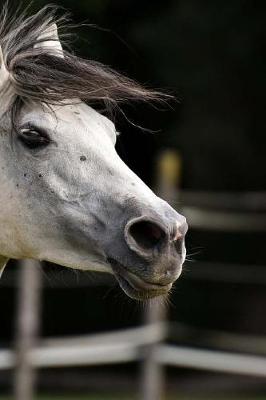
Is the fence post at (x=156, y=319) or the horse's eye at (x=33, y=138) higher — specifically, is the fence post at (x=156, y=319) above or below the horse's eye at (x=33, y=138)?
above

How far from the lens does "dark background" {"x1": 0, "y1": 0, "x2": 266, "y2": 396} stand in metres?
9.55

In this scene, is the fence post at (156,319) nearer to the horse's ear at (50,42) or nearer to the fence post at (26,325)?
the fence post at (26,325)

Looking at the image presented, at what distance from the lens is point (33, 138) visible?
107 inches

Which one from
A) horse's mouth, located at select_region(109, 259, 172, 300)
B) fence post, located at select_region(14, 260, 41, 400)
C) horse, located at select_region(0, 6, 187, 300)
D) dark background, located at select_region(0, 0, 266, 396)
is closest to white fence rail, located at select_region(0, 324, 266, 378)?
fence post, located at select_region(14, 260, 41, 400)

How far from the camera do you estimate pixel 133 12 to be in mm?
10680

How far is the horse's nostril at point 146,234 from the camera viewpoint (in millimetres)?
2486

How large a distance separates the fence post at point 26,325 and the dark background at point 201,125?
4.05 m

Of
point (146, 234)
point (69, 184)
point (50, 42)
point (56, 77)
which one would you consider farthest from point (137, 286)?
point (50, 42)

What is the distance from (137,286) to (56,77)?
2.06 ft

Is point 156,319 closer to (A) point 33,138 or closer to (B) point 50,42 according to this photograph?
(B) point 50,42

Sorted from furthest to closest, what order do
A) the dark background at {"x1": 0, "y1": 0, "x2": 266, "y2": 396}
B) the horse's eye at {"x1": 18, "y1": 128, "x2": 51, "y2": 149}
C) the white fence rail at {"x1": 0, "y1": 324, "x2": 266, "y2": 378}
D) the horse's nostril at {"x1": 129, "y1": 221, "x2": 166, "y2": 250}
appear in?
the dark background at {"x1": 0, "y1": 0, "x2": 266, "y2": 396} < the white fence rail at {"x1": 0, "y1": 324, "x2": 266, "y2": 378} < the horse's eye at {"x1": 18, "y1": 128, "x2": 51, "y2": 149} < the horse's nostril at {"x1": 129, "y1": 221, "x2": 166, "y2": 250}

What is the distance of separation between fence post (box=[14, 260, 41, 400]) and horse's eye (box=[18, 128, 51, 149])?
2625mm

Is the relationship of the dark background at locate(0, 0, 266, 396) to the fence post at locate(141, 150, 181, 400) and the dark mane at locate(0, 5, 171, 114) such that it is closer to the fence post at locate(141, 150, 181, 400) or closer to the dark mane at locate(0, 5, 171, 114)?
the fence post at locate(141, 150, 181, 400)

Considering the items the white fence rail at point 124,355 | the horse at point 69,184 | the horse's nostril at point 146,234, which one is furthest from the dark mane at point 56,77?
the white fence rail at point 124,355
